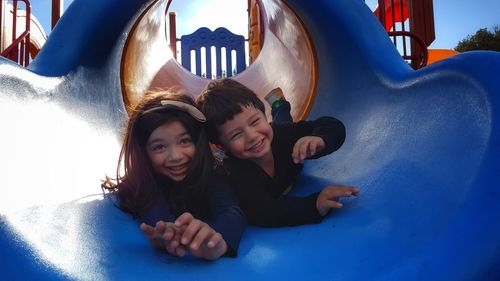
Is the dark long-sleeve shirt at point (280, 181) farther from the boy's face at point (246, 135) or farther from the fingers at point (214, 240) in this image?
the fingers at point (214, 240)

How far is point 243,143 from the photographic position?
1.04 meters

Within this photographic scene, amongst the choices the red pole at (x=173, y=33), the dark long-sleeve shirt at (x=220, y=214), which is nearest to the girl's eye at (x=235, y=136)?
the dark long-sleeve shirt at (x=220, y=214)

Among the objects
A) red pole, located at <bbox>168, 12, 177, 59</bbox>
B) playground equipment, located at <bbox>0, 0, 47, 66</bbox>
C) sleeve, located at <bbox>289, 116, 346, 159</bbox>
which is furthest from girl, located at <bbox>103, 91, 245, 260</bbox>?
red pole, located at <bbox>168, 12, 177, 59</bbox>

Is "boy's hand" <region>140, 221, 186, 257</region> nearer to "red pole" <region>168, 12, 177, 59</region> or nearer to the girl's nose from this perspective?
the girl's nose

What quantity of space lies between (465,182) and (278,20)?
5.06 feet

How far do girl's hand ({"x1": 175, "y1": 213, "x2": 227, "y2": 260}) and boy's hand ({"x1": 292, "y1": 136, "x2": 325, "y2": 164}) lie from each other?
334 millimetres

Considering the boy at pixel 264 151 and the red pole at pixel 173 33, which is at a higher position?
the red pole at pixel 173 33

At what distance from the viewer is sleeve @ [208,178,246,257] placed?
81 centimetres

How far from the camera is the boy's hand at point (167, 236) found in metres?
0.74

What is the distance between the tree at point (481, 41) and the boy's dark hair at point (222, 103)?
37.0ft

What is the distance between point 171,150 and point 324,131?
45 cm

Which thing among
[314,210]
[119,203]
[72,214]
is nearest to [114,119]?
[119,203]

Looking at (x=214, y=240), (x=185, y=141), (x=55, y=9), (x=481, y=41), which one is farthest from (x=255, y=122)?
(x=481, y=41)

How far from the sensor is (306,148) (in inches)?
40.8
